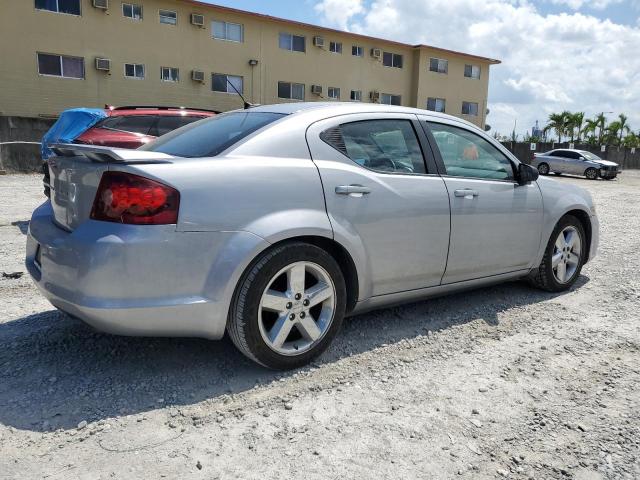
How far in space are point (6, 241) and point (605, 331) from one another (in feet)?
20.2

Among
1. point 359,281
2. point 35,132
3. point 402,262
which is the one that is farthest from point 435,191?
point 35,132

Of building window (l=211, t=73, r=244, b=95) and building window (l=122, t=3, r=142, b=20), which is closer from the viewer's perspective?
building window (l=122, t=3, r=142, b=20)

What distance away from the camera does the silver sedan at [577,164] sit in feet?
81.6

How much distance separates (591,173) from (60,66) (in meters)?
24.2

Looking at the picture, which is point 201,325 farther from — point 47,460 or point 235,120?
point 235,120

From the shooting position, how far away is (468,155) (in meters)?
4.03

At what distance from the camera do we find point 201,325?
274cm

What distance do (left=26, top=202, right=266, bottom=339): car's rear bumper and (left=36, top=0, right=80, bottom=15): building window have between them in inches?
894

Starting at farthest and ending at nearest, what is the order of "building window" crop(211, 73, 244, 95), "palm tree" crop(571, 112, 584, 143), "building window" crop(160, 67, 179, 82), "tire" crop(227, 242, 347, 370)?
"palm tree" crop(571, 112, 584, 143) < "building window" crop(211, 73, 244, 95) < "building window" crop(160, 67, 179, 82) < "tire" crop(227, 242, 347, 370)

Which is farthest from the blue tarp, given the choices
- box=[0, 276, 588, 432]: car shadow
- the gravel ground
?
box=[0, 276, 588, 432]: car shadow

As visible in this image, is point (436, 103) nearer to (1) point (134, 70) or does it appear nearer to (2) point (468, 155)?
(1) point (134, 70)

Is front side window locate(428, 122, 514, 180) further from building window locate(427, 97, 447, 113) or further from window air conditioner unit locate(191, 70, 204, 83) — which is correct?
building window locate(427, 97, 447, 113)

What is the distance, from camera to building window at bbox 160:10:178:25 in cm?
2367

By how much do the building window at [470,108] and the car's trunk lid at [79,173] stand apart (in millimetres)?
34390
